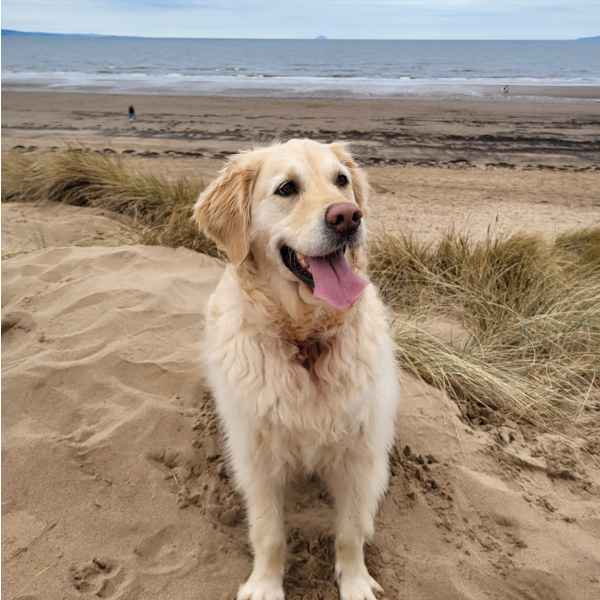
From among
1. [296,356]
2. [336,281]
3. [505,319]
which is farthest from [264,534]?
[505,319]

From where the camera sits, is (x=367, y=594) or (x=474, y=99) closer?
(x=367, y=594)

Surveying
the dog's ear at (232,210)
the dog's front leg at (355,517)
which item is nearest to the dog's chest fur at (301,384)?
the dog's front leg at (355,517)

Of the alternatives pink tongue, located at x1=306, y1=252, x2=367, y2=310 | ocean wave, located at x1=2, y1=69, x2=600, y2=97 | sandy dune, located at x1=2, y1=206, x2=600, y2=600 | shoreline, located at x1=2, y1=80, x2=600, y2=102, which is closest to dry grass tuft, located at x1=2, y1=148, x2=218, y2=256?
sandy dune, located at x1=2, y1=206, x2=600, y2=600

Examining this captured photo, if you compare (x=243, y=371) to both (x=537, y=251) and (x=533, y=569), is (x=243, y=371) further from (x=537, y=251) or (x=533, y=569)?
(x=537, y=251)

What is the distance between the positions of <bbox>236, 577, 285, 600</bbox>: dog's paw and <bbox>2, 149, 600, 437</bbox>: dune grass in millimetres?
1618

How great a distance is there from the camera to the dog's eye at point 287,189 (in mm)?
2412

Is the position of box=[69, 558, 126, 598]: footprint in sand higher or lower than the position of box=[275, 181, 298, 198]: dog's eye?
lower

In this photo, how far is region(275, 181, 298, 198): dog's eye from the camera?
7.91 ft

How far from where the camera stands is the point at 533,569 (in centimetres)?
238

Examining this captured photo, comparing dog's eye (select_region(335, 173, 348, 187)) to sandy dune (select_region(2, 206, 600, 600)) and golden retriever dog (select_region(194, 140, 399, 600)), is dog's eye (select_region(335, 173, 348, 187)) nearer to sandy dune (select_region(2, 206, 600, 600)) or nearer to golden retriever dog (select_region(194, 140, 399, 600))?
golden retriever dog (select_region(194, 140, 399, 600))

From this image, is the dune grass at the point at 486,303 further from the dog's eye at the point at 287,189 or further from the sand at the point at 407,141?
the dog's eye at the point at 287,189

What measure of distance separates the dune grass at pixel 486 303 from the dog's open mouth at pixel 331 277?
1.52 metres

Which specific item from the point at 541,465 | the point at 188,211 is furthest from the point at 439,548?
the point at 188,211

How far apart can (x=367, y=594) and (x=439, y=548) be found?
1.35 ft
